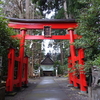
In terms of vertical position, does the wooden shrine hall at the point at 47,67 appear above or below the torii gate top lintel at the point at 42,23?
below

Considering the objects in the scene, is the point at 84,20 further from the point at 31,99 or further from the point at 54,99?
the point at 31,99

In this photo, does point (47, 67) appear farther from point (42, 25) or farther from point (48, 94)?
point (48, 94)

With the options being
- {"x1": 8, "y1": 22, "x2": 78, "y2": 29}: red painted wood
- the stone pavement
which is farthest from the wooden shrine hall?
the stone pavement

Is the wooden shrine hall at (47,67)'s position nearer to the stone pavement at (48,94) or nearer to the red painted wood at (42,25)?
the red painted wood at (42,25)

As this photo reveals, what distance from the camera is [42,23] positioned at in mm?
7688

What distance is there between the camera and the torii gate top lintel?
7.50 meters

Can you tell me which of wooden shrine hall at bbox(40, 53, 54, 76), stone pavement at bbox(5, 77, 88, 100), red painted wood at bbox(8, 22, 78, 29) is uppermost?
red painted wood at bbox(8, 22, 78, 29)

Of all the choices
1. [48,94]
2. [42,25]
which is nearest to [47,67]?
[42,25]

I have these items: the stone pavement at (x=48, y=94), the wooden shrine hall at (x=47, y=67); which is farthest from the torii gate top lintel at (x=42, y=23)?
the wooden shrine hall at (x=47, y=67)

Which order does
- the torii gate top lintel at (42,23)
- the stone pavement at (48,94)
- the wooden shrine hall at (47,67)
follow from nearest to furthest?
the stone pavement at (48,94) → the torii gate top lintel at (42,23) → the wooden shrine hall at (47,67)

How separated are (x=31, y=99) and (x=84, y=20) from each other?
3800mm

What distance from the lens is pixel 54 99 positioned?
4355mm

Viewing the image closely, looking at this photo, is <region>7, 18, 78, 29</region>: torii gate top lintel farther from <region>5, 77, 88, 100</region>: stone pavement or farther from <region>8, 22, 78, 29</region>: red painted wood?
<region>5, 77, 88, 100</region>: stone pavement

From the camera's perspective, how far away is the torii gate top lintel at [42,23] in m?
7.50
